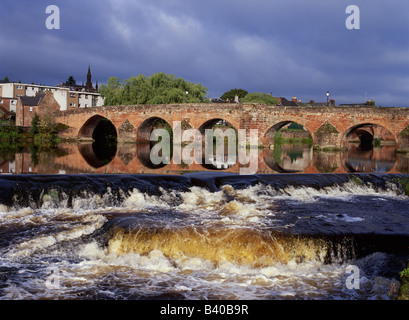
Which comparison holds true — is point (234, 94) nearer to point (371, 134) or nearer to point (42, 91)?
point (371, 134)

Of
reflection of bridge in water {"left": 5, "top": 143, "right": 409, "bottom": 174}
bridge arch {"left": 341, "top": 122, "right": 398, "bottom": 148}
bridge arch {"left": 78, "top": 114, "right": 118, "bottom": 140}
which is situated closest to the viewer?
reflection of bridge in water {"left": 5, "top": 143, "right": 409, "bottom": 174}

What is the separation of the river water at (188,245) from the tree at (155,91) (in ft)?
115

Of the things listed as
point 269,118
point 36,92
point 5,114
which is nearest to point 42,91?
point 36,92

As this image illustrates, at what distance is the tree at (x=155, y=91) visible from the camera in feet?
148

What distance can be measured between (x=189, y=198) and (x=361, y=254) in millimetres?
5226

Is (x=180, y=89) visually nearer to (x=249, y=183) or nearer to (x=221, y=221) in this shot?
(x=249, y=183)

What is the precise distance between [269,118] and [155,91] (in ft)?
55.3

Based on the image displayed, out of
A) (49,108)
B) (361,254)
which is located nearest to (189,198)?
(361,254)

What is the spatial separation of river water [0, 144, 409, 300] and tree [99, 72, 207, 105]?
35017mm

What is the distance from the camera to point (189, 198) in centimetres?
1073

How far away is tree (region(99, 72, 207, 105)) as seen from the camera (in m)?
45.0

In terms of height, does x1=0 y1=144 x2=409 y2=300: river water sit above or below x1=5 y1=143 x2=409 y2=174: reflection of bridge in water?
below

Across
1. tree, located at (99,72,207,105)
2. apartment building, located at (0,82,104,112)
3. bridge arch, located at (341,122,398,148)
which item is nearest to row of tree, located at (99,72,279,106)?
tree, located at (99,72,207,105)

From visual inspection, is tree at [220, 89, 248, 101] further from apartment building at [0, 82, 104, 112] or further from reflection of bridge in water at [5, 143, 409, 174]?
reflection of bridge in water at [5, 143, 409, 174]
